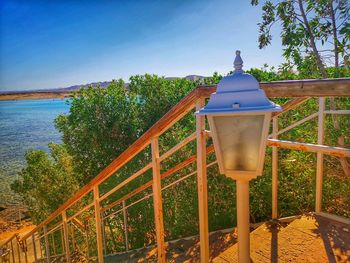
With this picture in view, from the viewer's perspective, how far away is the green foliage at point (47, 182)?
10391mm

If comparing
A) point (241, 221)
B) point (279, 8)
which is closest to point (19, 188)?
point (279, 8)

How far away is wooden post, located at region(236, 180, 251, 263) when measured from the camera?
1.23 m

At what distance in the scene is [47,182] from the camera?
10656mm

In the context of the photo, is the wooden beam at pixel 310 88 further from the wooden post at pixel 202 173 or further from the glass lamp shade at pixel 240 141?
the wooden post at pixel 202 173

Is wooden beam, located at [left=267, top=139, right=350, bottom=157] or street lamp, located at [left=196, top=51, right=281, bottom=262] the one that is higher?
street lamp, located at [left=196, top=51, right=281, bottom=262]

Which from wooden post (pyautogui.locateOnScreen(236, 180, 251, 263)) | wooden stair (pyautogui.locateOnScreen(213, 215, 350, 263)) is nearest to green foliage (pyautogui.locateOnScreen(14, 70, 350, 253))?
wooden stair (pyautogui.locateOnScreen(213, 215, 350, 263))

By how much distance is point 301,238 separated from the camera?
2.48 meters

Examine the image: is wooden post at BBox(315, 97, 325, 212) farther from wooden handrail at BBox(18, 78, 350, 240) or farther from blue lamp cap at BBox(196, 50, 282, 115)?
blue lamp cap at BBox(196, 50, 282, 115)

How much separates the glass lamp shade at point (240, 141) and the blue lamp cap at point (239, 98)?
4 cm

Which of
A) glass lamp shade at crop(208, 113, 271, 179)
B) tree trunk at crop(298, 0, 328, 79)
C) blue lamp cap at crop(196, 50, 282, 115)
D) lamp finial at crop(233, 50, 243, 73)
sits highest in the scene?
tree trunk at crop(298, 0, 328, 79)

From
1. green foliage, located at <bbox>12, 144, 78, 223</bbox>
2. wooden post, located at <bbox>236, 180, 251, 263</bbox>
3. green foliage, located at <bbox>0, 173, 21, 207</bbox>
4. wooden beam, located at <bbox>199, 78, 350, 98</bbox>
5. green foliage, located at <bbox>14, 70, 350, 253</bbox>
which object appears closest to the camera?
wooden beam, located at <bbox>199, 78, 350, 98</bbox>

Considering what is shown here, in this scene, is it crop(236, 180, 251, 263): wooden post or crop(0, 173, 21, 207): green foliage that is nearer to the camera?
crop(236, 180, 251, 263): wooden post

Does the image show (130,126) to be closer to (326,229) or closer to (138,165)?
(138,165)

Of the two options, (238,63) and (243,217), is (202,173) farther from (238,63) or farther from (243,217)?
(238,63)
